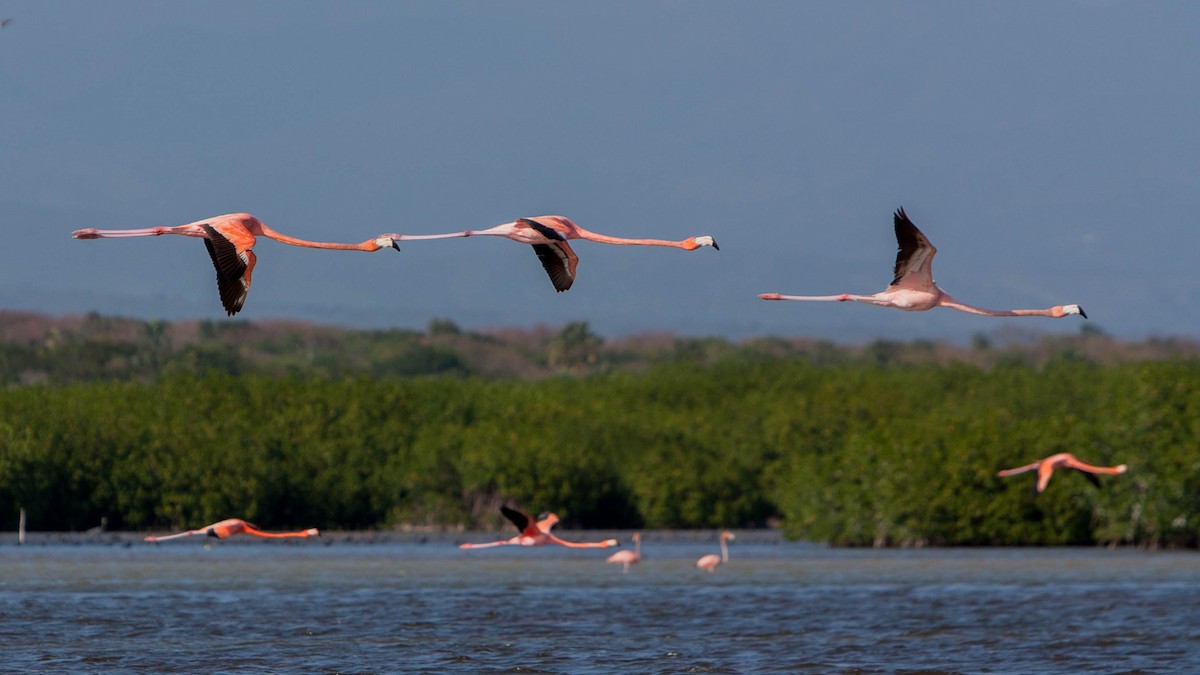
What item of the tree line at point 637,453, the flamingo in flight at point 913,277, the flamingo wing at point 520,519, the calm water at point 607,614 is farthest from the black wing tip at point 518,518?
the tree line at point 637,453

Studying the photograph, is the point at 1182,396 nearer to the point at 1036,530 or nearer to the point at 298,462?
the point at 1036,530

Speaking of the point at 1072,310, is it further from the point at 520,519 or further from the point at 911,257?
the point at 520,519

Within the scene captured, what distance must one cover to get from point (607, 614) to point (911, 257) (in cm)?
2873

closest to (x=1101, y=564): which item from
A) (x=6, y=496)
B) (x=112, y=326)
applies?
(x=6, y=496)

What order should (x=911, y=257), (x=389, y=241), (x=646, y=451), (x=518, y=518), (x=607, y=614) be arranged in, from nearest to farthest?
(x=389, y=241) < (x=911, y=257) < (x=518, y=518) < (x=607, y=614) < (x=646, y=451)

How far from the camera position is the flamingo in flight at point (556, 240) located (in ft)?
64.3

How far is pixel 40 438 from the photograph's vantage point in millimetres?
96812

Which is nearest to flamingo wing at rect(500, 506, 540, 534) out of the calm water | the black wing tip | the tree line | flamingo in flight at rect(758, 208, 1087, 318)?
the black wing tip

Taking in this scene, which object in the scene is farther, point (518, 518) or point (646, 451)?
point (646, 451)

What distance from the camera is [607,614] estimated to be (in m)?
49.5

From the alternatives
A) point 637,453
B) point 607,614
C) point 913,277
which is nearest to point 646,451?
point 637,453

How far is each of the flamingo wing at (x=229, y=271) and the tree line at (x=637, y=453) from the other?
58.6 metres

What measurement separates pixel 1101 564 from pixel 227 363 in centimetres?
9121

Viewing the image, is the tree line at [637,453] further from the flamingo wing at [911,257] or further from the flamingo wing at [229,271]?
the flamingo wing at [229,271]
